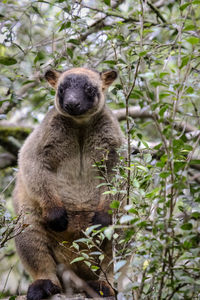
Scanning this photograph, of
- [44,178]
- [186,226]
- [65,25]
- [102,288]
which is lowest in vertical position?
[102,288]

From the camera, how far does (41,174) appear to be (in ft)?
22.6

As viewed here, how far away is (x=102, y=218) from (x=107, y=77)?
288cm

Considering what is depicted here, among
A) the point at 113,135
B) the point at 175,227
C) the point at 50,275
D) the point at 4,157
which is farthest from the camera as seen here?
the point at 4,157

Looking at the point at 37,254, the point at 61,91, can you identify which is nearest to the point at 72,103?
the point at 61,91

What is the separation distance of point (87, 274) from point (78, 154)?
81.2 inches

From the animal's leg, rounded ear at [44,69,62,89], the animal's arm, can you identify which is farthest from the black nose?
the animal's leg

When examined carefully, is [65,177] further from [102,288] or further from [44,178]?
[102,288]

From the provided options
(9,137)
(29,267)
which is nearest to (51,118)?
(29,267)

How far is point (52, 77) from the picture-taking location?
25.2 feet

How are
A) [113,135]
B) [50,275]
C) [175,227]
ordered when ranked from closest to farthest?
[175,227] → [50,275] → [113,135]

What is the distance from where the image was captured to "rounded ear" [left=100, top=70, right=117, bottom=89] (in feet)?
25.7

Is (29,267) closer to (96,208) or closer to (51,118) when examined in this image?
(96,208)

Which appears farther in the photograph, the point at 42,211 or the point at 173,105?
the point at 42,211

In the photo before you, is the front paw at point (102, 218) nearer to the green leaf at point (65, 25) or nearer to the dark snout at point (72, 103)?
the dark snout at point (72, 103)
